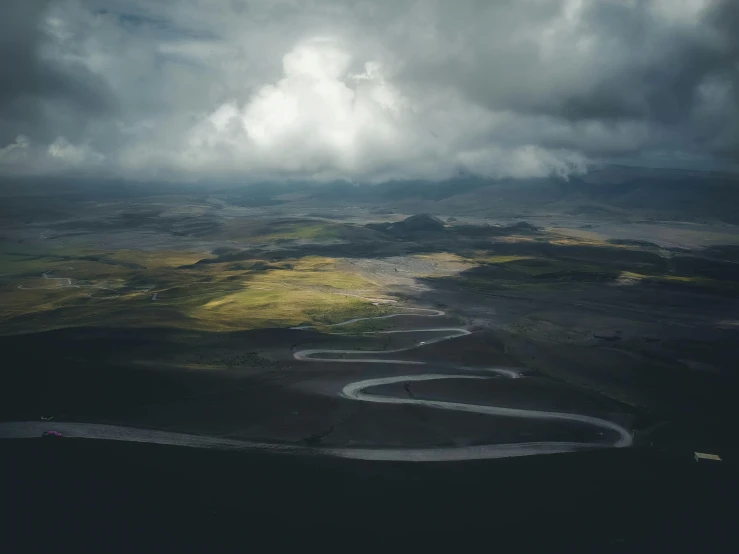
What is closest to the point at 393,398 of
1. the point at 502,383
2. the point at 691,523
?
the point at 502,383

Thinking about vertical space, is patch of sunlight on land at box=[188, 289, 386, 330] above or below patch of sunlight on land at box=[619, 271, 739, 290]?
below

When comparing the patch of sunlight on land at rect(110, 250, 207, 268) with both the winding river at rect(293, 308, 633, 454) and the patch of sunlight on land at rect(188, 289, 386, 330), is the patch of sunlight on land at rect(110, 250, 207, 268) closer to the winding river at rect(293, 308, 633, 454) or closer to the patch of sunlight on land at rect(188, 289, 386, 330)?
the patch of sunlight on land at rect(188, 289, 386, 330)

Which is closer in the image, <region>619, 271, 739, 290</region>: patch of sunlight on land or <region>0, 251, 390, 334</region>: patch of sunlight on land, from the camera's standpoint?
<region>0, 251, 390, 334</region>: patch of sunlight on land

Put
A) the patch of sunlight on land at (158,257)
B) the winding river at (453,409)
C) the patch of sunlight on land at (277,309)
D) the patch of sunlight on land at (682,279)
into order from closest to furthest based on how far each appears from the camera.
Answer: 1. the winding river at (453,409)
2. the patch of sunlight on land at (277,309)
3. the patch of sunlight on land at (682,279)
4. the patch of sunlight on land at (158,257)

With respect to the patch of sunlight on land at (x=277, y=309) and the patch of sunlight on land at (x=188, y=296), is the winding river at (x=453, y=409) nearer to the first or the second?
the patch of sunlight on land at (x=277, y=309)

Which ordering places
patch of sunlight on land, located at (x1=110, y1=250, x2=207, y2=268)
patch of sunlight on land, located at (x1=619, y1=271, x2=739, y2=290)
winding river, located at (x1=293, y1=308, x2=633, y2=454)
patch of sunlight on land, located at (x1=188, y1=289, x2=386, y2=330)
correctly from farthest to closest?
patch of sunlight on land, located at (x1=110, y1=250, x2=207, y2=268), patch of sunlight on land, located at (x1=619, y1=271, x2=739, y2=290), patch of sunlight on land, located at (x1=188, y1=289, x2=386, y2=330), winding river, located at (x1=293, y1=308, x2=633, y2=454)

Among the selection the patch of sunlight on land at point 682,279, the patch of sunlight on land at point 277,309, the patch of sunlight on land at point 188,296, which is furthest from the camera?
the patch of sunlight on land at point 682,279

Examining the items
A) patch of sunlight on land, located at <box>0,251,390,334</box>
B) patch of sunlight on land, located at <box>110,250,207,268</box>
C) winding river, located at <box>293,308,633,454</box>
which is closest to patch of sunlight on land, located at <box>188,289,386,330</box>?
patch of sunlight on land, located at <box>0,251,390,334</box>

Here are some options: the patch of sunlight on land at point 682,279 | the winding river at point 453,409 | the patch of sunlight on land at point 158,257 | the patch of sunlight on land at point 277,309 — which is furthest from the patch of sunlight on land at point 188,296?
the patch of sunlight on land at point 682,279

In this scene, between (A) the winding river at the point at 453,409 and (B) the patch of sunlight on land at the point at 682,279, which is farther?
(B) the patch of sunlight on land at the point at 682,279
